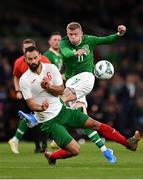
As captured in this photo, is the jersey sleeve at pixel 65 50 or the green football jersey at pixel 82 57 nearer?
the jersey sleeve at pixel 65 50

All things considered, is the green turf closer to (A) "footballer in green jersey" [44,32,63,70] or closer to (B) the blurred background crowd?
(A) "footballer in green jersey" [44,32,63,70]

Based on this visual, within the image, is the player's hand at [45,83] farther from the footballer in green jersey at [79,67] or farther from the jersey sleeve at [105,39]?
the jersey sleeve at [105,39]

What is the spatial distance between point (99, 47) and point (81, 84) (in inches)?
484

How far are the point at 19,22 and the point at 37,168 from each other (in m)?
16.5

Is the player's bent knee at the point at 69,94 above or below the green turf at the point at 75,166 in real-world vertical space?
above

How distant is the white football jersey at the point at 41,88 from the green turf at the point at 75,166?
2.73 feet

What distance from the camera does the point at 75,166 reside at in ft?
49.0

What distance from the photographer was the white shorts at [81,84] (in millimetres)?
17484

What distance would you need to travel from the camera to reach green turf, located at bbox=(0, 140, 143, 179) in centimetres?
1340

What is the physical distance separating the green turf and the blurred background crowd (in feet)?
20.6

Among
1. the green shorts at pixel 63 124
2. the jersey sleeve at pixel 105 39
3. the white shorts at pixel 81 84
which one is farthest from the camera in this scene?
the white shorts at pixel 81 84

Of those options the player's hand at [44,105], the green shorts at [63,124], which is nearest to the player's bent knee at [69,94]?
the green shorts at [63,124]

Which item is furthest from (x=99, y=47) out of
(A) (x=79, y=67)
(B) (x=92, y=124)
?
(B) (x=92, y=124)

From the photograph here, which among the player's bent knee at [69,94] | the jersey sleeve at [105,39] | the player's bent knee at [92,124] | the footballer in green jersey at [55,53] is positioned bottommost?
the player's bent knee at [92,124]
